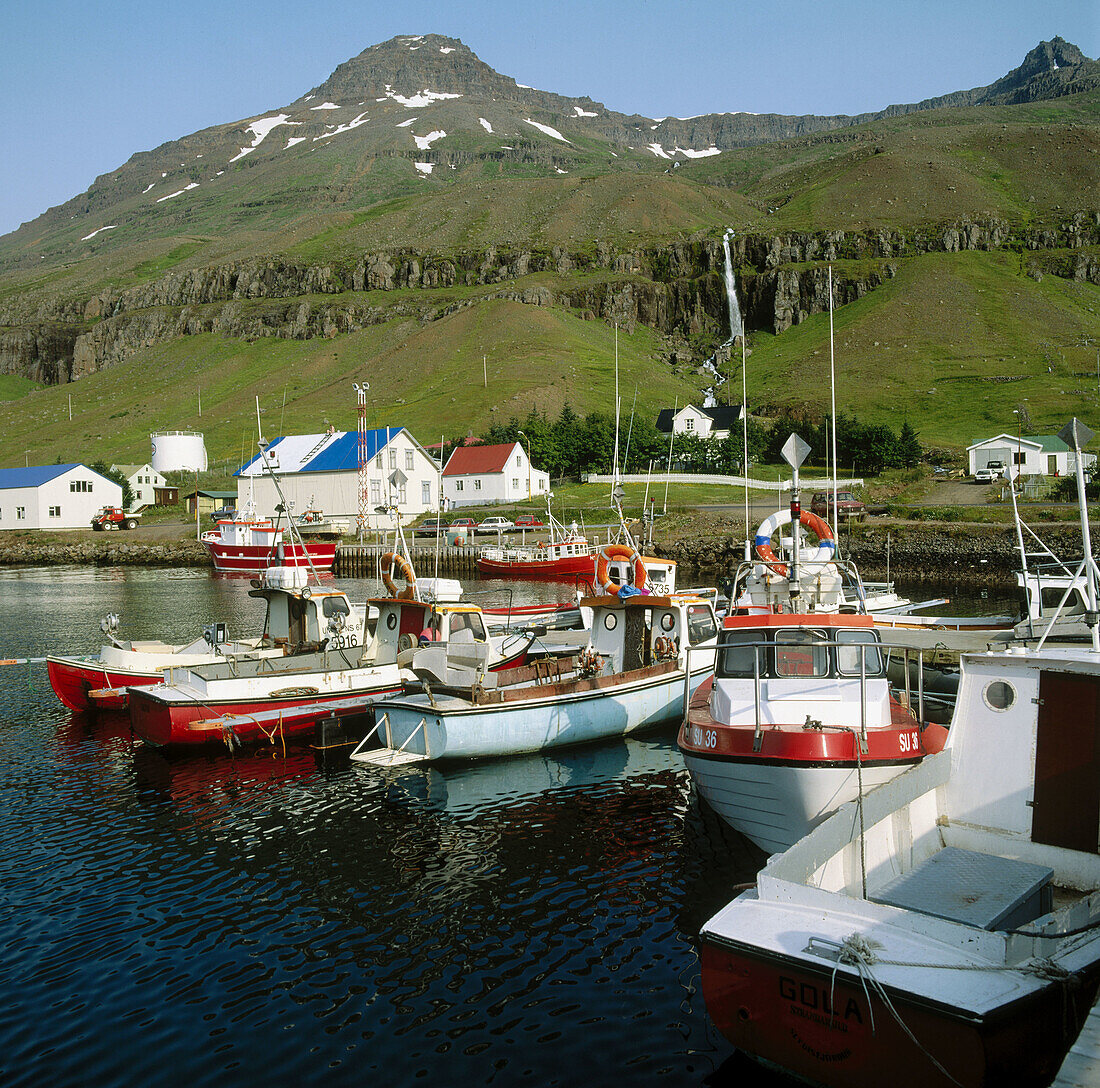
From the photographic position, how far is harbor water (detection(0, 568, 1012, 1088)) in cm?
1010

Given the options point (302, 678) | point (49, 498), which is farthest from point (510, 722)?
point (49, 498)

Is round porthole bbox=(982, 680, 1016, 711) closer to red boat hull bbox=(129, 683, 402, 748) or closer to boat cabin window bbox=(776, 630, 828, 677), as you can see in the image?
boat cabin window bbox=(776, 630, 828, 677)

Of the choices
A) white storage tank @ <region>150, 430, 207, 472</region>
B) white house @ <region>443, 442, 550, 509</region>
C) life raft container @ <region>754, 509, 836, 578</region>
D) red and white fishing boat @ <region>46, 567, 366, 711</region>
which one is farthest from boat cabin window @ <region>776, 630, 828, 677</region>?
white storage tank @ <region>150, 430, 207, 472</region>

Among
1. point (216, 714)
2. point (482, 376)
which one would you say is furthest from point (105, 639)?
point (482, 376)

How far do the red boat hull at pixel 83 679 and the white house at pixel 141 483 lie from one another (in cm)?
10117

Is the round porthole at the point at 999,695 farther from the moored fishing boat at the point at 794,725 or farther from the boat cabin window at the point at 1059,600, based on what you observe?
the boat cabin window at the point at 1059,600

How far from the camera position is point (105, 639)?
40.5 m

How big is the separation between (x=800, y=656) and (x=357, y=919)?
27.0 feet

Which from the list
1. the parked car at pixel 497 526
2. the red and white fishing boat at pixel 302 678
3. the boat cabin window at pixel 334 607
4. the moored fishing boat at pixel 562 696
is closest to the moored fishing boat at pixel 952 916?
the moored fishing boat at pixel 562 696

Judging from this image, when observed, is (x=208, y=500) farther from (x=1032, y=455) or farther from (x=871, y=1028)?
(x=871, y=1028)

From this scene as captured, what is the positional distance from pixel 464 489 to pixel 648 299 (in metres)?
111

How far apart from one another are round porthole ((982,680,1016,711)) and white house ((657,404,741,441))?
113 m

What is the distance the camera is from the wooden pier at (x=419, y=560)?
71812mm

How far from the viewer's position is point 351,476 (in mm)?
97250
